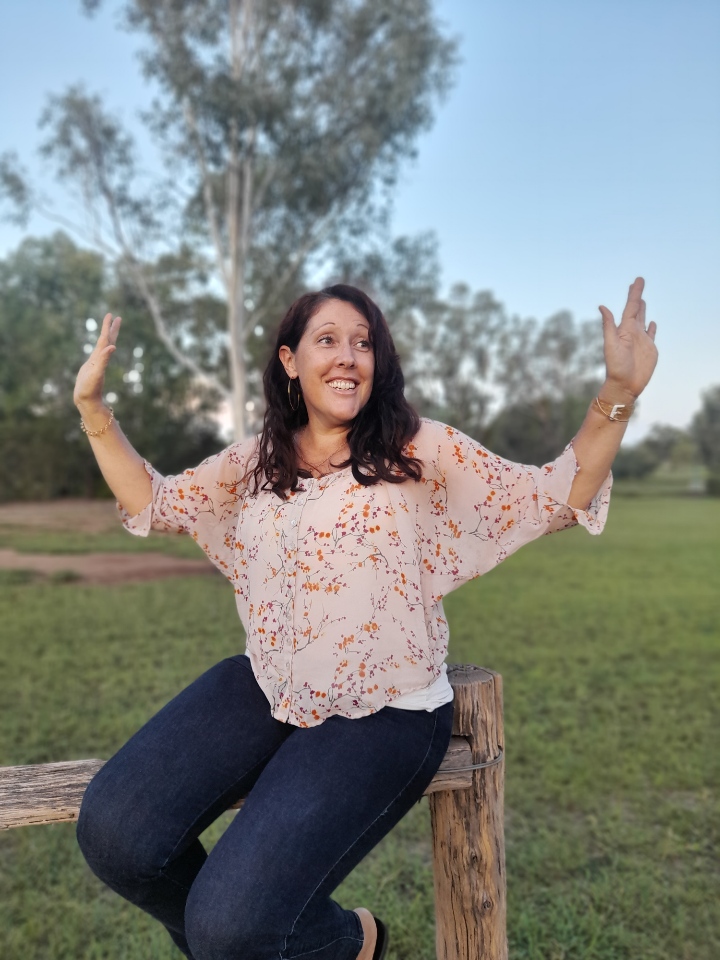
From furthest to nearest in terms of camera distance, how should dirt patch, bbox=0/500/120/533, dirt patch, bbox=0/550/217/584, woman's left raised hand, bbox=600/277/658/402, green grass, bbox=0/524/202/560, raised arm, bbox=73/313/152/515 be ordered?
dirt patch, bbox=0/500/120/533
green grass, bbox=0/524/202/560
dirt patch, bbox=0/550/217/584
raised arm, bbox=73/313/152/515
woman's left raised hand, bbox=600/277/658/402

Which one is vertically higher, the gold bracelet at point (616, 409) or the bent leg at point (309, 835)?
the gold bracelet at point (616, 409)

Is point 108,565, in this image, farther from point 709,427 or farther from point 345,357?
point 709,427

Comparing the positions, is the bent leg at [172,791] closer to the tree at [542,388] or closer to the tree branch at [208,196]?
the tree branch at [208,196]

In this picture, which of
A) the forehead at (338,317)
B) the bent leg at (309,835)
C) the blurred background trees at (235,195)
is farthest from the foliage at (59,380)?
the bent leg at (309,835)

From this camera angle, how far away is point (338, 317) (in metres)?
1.86

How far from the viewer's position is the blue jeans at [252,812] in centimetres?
137

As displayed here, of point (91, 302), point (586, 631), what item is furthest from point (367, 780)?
point (91, 302)

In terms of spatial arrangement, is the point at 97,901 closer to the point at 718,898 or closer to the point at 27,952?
the point at 27,952

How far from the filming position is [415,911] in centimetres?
251

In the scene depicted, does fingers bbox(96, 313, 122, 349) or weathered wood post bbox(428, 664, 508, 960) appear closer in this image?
weathered wood post bbox(428, 664, 508, 960)

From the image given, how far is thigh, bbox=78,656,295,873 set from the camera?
153cm

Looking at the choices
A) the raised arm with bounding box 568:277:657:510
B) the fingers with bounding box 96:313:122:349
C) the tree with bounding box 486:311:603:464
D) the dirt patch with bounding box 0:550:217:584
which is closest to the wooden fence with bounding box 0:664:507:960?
the raised arm with bounding box 568:277:657:510

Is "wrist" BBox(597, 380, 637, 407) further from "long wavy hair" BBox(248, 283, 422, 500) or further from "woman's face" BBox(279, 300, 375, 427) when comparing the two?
"woman's face" BBox(279, 300, 375, 427)

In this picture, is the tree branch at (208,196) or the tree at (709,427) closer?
the tree branch at (208,196)
